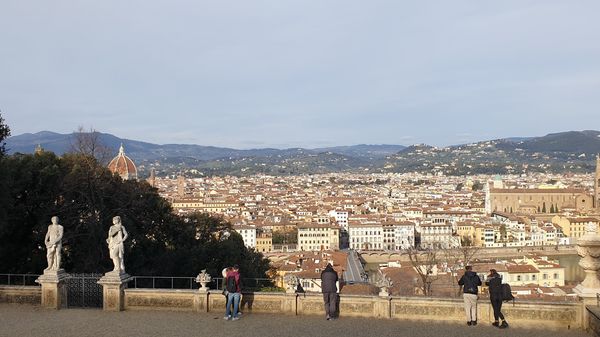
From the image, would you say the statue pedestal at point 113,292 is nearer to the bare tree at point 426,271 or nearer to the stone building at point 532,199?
the bare tree at point 426,271

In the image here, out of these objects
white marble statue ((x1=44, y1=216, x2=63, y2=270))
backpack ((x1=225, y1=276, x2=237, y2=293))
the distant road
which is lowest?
the distant road

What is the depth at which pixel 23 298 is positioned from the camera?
10297mm

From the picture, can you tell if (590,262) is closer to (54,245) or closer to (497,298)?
(497,298)

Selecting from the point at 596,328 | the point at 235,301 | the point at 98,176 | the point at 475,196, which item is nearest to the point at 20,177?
the point at 98,176

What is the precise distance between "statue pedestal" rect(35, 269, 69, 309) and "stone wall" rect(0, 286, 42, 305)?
0.23m

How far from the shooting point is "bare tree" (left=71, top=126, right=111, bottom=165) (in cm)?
2569

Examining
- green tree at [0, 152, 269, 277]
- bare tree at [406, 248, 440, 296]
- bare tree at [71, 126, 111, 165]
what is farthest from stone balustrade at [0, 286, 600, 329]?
bare tree at [71, 126, 111, 165]

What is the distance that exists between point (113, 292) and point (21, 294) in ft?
6.05

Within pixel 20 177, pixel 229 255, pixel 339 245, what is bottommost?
pixel 339 245

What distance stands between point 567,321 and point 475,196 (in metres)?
138

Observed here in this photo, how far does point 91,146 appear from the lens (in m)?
25.8

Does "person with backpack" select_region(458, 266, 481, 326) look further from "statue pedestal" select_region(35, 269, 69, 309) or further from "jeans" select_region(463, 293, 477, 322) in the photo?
"statue pedestal" select_region(35, 269, 69, 309)

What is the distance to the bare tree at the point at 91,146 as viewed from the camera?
25.7 m

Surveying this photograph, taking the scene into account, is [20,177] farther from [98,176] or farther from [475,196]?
[475,196]
